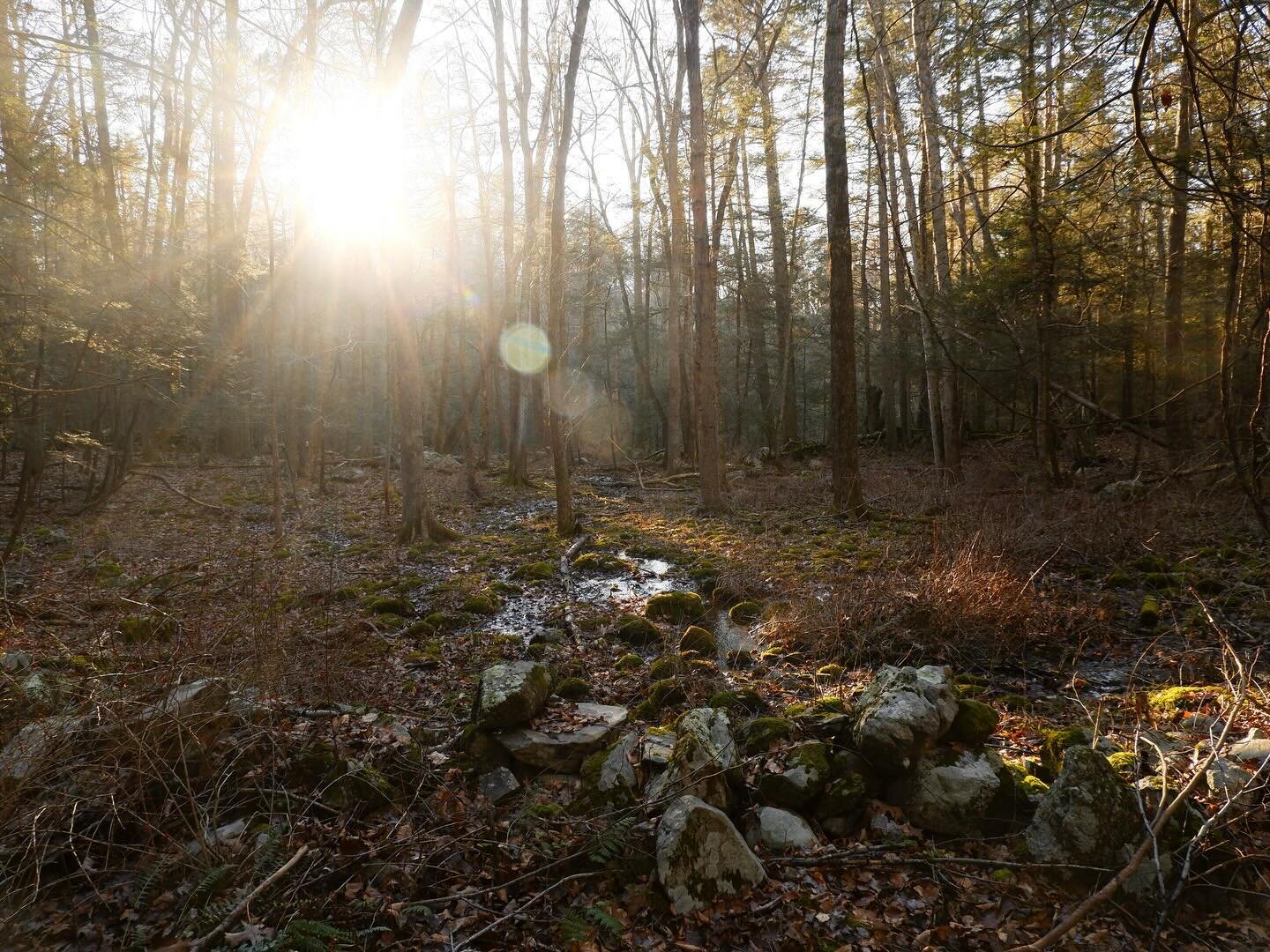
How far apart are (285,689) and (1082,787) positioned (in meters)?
4.59

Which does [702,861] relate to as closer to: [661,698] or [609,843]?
[609,843]

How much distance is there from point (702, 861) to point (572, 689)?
2.05m

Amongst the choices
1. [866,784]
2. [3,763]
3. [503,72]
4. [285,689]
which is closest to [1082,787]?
[866,784]

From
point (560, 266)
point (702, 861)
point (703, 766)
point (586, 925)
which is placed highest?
point (560, 266)

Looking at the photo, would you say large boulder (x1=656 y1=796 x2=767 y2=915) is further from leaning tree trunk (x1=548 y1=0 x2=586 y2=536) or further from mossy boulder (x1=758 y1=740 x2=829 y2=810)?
leaning tree trunk (x1=548 y1=0 x2=586 y2=536)

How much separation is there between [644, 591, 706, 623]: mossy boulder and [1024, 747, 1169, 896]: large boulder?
3.93m

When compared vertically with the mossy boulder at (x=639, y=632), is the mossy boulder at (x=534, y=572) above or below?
above

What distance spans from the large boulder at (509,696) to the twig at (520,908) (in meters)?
1.27

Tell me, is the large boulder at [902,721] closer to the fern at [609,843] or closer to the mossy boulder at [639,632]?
the fern at [609,843]

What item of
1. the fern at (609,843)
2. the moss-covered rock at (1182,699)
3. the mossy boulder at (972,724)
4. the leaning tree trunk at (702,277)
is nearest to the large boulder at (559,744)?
the fern at (609,843)

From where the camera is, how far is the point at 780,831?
129 inches

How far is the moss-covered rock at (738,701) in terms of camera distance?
440 cm

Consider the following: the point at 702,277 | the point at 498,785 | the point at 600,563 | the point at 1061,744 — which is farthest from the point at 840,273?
the point at 498,785

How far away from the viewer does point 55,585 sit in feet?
22.0
